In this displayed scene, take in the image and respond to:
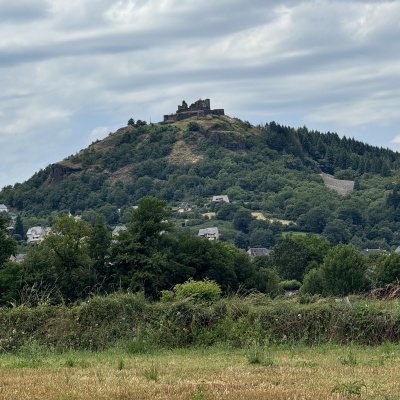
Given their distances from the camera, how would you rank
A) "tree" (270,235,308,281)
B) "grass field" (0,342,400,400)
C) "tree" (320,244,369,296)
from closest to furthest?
"grass field" (0,342,400,400)
"tree" (320,244,369,296)
"tree" (270,235,308,281)

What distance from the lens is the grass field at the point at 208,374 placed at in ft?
42.1

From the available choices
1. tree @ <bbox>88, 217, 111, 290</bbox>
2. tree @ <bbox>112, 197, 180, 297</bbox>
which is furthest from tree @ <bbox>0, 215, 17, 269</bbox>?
tree @ <bbox>112, 197, 180, 297</bbox>

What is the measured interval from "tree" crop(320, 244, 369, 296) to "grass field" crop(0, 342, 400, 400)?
51.7m

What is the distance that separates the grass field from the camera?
1283 centimetres

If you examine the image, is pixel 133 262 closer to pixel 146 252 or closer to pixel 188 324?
pixel 146 252

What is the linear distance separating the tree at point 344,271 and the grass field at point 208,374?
51.7 m

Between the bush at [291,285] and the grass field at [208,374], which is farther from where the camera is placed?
the bush at [291,285]

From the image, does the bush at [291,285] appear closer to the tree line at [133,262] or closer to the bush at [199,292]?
the tree line at [133,262]

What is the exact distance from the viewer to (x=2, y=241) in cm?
5556

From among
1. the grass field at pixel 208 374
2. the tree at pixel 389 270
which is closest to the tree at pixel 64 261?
the tree at pixel 389 270

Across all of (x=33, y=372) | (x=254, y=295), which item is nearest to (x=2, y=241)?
(x=254, y=295)

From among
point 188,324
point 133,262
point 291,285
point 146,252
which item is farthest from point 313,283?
point 188,324

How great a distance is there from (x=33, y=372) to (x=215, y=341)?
487 cm

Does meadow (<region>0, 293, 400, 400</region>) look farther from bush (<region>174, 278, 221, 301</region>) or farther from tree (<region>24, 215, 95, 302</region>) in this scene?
tree (<region>24, 215, 95, 302</region>)
